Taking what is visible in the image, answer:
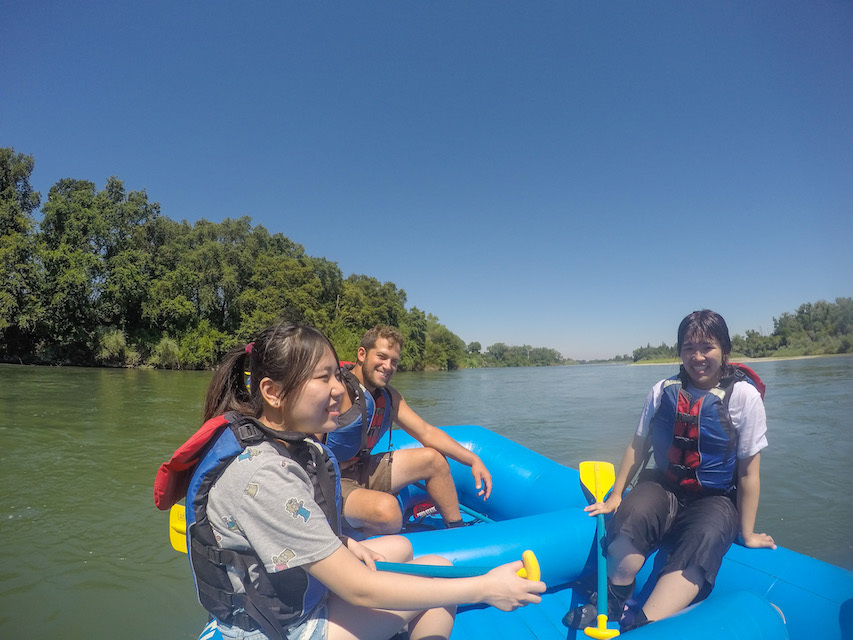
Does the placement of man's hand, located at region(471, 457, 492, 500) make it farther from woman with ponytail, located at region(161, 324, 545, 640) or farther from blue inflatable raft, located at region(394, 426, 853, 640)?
woman with ponytail, located at region(161, 324, 545, 640)

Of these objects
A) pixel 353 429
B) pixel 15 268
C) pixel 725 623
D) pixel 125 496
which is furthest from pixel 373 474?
pixel 15 268

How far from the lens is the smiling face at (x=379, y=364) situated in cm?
224

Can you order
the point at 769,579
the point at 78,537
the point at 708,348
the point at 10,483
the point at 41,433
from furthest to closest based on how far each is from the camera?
1. the point at 41,433
2. the point at 10,483
3. the point at 78,537
4. the point at 708,348
5. the point at 769,579

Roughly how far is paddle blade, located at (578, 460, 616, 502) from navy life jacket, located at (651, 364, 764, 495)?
0.22 metres

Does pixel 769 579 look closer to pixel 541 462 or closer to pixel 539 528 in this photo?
pixel 539 528

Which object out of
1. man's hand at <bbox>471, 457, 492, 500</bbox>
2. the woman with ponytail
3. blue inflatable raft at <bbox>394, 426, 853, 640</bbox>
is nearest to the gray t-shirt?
the woman with ponytail

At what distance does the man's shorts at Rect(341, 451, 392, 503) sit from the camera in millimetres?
2121

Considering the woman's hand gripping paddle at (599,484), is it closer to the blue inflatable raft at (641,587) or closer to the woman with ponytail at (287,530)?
the blue inflatable raft at (641,587)

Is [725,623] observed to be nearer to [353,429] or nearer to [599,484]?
[599,484]

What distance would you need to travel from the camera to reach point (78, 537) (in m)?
2.84

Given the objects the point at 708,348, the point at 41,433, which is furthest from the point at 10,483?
the point at 708,348

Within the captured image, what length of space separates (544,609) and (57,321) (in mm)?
22683

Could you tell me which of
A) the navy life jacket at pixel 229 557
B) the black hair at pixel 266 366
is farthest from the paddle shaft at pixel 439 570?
the black hair at pixel 266 366

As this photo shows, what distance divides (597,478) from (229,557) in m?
1.48
